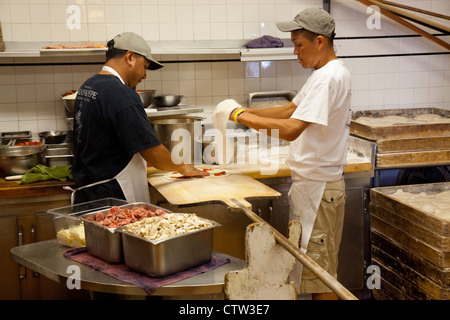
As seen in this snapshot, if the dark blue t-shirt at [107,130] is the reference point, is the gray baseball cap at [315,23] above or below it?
above

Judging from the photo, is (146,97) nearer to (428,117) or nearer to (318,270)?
(428,117)

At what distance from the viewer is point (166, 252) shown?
190cm

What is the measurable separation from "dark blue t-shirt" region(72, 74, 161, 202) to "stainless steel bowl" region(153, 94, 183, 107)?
1266 mm

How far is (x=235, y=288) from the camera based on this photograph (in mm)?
1891

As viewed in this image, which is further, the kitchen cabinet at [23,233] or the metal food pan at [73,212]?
the kitchen cabinet at [23,233]

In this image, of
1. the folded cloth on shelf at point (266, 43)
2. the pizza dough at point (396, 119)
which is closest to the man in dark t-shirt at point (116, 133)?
the folded cloth on shelf at point (266, 43)

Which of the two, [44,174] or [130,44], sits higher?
[130,44]

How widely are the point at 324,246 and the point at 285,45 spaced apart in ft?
6.62

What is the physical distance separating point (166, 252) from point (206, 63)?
2807mm

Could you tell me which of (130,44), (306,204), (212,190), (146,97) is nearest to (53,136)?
(146,97)

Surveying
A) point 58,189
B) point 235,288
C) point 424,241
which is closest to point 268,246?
point 235,288

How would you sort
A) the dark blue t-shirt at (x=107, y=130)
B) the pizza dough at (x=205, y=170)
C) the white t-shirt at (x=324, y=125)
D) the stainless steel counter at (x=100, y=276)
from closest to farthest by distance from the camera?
the stainless steel counter at (x=100, y=276), the dark blue t-shirt at (x=107, y=130), the white t-shirt at (x=324, y=125), the pizza dough at (x=205, y=170)

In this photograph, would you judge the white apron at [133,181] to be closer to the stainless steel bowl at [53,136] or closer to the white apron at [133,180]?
the white apron at [133,180]

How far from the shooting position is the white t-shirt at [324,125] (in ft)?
9.08
